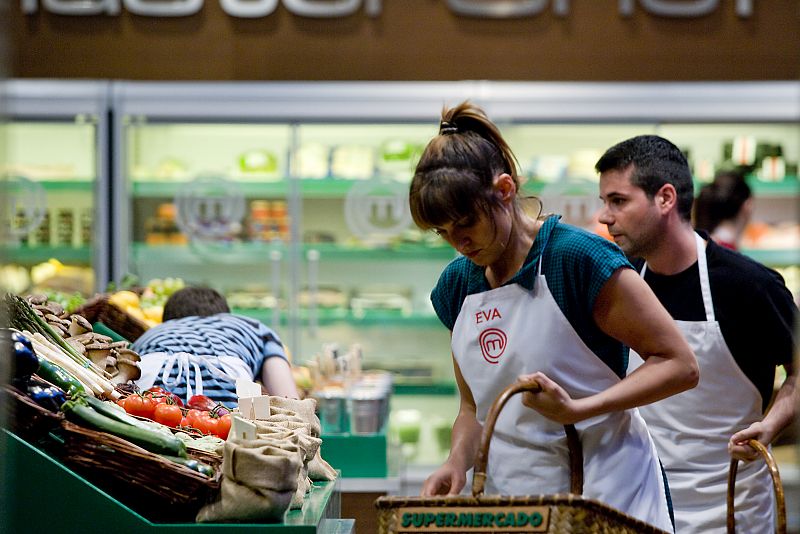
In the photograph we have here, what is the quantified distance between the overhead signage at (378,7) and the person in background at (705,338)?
3.38m

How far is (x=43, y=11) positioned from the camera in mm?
6086

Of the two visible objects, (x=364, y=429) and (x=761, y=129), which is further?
(x=761, y=129)

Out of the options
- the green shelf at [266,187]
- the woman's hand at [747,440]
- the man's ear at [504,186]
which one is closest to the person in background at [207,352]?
the man's ear at [504,186]

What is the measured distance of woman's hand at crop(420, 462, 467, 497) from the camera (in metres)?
2.07

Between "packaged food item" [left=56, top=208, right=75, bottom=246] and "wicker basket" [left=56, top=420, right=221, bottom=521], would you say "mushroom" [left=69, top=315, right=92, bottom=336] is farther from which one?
"packaged food item" [left=56, top=208, right=75, bottom=246]

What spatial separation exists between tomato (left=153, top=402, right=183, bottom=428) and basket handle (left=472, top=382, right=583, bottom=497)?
0.77 meters

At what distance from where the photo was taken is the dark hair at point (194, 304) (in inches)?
143

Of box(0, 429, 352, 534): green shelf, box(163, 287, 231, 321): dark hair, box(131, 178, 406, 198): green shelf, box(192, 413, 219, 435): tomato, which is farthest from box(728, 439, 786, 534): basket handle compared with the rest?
box(131, 178, 406, 198): green shelf

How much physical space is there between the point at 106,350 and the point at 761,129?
4.20m

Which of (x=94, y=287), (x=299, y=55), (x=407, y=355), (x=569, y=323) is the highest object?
(x=299, y=55)

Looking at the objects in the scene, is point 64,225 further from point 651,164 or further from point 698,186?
point 651,164

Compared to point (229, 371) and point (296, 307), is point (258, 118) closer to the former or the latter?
point (296, 307)

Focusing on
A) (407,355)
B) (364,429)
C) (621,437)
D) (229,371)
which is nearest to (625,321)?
(621,437)

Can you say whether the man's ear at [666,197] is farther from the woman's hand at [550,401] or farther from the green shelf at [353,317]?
the green shelf at [353,317]
